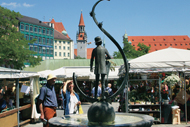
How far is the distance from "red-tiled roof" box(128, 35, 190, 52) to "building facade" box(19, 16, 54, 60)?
2515 inches

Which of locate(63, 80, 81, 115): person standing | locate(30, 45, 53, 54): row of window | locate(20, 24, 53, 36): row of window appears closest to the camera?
locate(63, 80, 81, 115): person standing

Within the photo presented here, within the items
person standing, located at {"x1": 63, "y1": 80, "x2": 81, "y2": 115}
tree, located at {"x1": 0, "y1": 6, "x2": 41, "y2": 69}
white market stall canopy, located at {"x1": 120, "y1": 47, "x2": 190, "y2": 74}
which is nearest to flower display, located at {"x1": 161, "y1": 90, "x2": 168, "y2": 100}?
white market stall canopy, located at {"x1": 120, "y1": 47, "x2": 190, "y2": 74}

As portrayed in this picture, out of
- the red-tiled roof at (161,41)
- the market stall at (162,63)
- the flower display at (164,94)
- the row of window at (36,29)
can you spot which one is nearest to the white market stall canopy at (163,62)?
the market stall at (162,63)

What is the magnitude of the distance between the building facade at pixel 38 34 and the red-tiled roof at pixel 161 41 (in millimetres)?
63871

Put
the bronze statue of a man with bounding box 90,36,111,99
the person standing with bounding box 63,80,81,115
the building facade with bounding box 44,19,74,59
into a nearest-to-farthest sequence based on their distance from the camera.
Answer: the bronze statue of a man with bounding box 90,36,111,99, the person standing with bounding box 63,80,81,115, the building facade with bounding box 44,19,74,59

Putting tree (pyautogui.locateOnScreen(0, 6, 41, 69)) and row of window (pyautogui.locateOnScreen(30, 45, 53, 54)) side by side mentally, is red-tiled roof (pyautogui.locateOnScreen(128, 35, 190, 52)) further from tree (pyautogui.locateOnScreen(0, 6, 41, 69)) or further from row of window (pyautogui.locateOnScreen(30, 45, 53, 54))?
tree (pyautogui.locateOnScreen(0, 6, 41, 69))

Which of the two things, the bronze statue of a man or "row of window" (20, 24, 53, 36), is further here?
"row of window" (20, 24, 53, 36)

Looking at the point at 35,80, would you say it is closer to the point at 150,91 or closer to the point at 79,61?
the point at 150,91

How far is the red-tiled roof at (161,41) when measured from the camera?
144650 mm

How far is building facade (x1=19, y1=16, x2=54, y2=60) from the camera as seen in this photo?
79688 mm

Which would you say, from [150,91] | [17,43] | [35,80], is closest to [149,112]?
[150,91]

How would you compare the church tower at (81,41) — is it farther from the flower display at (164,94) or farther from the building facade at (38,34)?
the flower display at (164,94)

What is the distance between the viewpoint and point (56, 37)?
114 m

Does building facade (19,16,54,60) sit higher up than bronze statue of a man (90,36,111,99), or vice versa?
building facade (19,16,54,60)
